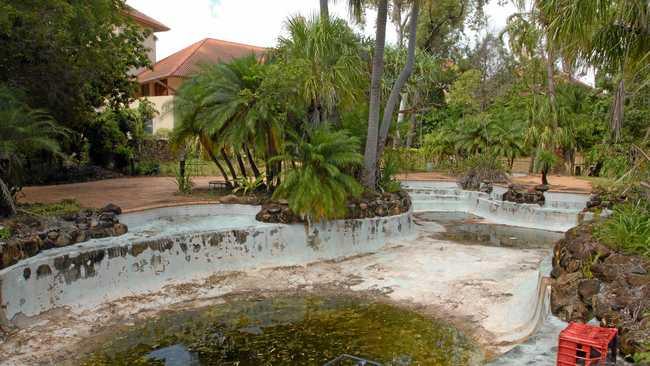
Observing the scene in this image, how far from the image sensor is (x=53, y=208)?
953 centimetres

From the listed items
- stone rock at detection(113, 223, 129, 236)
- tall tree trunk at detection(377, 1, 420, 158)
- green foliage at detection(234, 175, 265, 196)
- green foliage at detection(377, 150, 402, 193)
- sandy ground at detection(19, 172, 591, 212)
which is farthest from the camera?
green foliage at detection(377, 150, 402, 193)

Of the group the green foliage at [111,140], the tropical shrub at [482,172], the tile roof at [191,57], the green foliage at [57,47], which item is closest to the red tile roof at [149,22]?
the tile roof at [191,57]

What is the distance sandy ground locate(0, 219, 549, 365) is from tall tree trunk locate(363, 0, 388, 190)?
1.74m

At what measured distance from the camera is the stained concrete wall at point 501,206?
46.0 feet

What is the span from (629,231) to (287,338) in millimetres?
4528

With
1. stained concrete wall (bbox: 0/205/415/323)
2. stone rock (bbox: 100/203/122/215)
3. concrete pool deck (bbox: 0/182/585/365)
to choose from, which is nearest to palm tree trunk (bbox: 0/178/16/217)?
stained concrete wall (bbox: 0/205/415/323)

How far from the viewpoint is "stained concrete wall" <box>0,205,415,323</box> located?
7.39 meters

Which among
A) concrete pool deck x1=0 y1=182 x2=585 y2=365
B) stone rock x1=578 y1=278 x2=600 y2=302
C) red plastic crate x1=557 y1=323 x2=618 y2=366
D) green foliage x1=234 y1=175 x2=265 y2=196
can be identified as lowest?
concrete pool deck x1=0 y1=182 x2=585 y2=365


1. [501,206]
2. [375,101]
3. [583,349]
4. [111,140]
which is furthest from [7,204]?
[501,206]

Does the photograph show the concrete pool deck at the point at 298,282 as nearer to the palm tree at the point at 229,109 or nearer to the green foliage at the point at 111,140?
the palm tree at the point at 229,109

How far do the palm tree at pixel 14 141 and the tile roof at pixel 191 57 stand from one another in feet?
56.4

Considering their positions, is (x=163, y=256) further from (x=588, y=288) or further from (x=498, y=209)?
(x=498, y=209)

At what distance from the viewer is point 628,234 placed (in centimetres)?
658

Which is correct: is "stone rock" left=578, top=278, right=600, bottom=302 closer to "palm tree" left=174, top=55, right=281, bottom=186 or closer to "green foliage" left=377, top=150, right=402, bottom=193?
"palm tree" left=174, top=55, right=281, bottom=186
